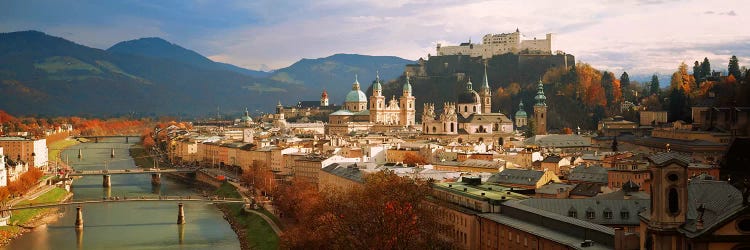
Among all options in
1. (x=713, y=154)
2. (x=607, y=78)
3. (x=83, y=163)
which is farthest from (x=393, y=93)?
(x=713, y=154)

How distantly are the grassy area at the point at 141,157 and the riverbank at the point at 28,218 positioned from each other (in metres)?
31.7

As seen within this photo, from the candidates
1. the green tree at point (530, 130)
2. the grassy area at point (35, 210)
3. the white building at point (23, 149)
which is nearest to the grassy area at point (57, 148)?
the white building at point (23, 149)

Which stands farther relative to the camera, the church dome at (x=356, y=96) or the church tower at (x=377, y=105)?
the church dome at (x=356, y=96)

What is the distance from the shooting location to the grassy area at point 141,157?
88.7 m

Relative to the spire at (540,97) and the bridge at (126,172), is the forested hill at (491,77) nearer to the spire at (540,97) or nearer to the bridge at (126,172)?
the spire at (540,97)

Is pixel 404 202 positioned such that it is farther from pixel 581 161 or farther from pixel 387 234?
pixel 581 161

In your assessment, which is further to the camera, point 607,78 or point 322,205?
point 607,78

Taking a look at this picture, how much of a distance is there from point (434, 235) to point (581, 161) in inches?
870

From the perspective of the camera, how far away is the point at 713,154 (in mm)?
44219

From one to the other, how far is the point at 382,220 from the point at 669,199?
10.0 meters

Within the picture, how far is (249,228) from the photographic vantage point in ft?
142

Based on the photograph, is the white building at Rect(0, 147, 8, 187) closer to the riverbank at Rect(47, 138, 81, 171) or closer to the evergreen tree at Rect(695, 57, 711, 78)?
the riverbank at Rect(47, 138, 81, 171)

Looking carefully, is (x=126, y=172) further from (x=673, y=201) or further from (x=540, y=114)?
(x=673, y=201)

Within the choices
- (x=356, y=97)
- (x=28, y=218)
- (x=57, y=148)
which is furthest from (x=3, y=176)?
(x=356, y=97)
